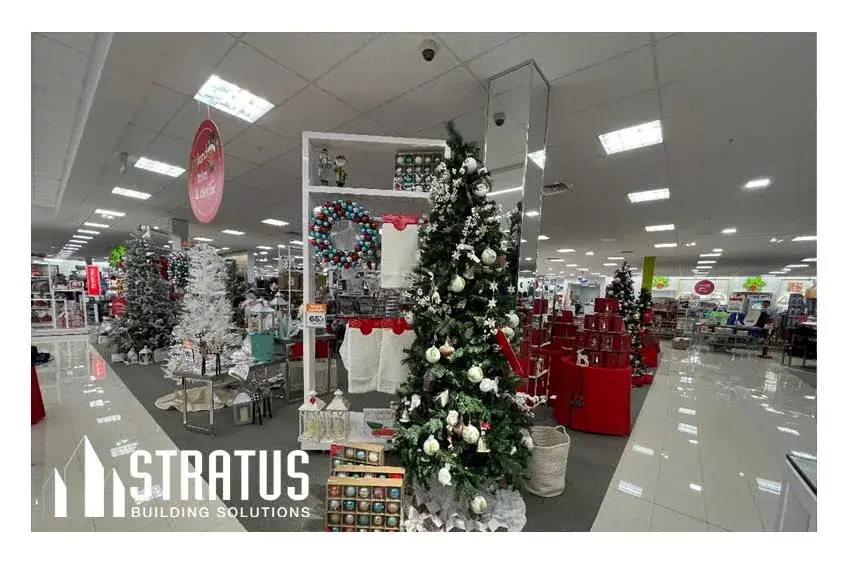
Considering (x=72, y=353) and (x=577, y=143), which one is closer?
(x=577, y=143)

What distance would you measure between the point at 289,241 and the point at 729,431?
12.2m

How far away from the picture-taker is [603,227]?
866 cm

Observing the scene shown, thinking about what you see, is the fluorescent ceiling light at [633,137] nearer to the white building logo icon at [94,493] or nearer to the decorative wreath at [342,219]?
the decorative wreath at [342,219]

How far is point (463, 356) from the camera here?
88.1 inches

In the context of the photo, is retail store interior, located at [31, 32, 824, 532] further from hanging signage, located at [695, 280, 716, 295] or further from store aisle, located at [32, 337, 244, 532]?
hanging signage, located at [695, 280, 716, 295]

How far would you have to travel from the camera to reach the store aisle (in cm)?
221

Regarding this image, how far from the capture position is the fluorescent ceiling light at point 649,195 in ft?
18.7

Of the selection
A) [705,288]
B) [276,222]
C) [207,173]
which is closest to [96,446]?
[207,173]

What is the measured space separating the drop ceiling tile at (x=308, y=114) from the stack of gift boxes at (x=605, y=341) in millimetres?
3666

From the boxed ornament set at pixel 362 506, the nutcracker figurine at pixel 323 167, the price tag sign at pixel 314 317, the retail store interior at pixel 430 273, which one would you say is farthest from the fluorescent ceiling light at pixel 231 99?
the boxed ornament set at pixel 362 506
